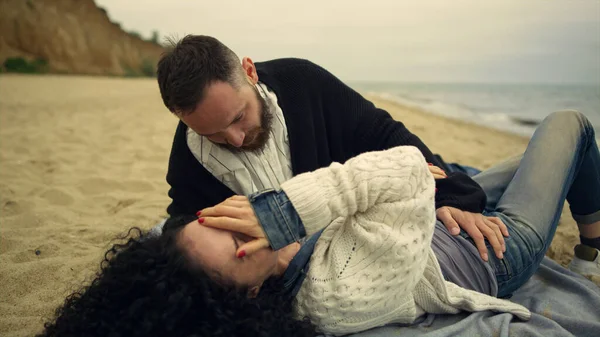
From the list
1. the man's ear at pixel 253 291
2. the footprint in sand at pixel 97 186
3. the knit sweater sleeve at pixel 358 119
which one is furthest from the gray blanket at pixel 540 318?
the footprint in sand at pixel 97 186

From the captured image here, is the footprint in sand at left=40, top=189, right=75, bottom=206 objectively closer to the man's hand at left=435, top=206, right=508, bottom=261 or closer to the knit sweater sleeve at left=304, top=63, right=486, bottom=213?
the knit sweater sleeve at left=304, top=63, right=486, bottom=213

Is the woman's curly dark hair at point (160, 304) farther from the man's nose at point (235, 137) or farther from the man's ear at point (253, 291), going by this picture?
the man's nose at point (235, 137)

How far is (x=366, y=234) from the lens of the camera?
1307 mm

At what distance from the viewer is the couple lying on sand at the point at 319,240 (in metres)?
1.18

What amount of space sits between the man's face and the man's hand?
0.84m

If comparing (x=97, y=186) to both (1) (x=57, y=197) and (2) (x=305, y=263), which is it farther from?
(2) (x=305, y=263)

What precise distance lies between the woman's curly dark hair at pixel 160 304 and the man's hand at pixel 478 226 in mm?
753

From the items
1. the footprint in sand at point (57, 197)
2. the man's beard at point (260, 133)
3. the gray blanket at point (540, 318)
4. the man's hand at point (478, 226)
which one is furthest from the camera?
the footprint in sand at point (57, 197)

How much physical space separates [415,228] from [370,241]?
0.47 feet

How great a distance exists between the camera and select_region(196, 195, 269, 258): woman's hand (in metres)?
1.22

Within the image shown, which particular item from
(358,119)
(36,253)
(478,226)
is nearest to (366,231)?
(478,226)

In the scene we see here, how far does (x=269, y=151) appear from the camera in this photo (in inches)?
83.7

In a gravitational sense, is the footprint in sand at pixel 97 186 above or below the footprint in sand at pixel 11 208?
below

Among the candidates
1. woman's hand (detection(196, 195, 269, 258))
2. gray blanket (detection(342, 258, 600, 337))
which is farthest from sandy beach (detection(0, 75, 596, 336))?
woman's hand (detection(196, 195, 269, 258))
